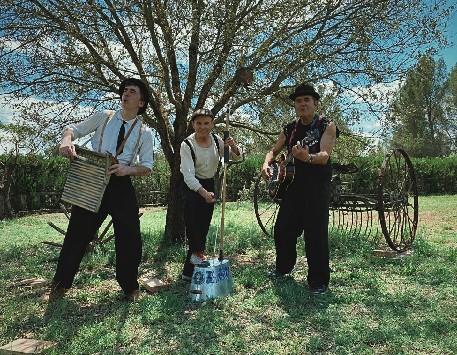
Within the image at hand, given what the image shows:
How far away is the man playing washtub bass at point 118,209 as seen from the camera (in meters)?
4.41

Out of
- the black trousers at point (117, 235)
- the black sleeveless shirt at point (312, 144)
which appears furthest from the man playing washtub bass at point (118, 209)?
the black sleeveless shirt at point (312, 144)

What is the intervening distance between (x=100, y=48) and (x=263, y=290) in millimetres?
4166

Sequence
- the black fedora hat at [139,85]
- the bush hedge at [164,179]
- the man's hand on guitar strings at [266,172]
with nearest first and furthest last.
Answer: the black fedora hat at [139,85]
the man's hand on guitar strings at [266,172]
the bush hedge at [164,179]

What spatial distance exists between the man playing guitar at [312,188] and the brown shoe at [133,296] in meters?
1.65

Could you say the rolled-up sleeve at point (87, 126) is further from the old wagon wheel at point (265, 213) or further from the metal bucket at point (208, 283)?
the old wagon wheel at point (265, 213)

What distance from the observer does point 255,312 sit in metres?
4.07

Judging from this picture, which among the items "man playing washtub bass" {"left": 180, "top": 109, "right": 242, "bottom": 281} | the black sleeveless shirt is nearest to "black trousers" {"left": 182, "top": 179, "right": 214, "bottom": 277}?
"man playing washtub bass" {"left": 180, "top": 109, "right": 242, "bottom": 281}

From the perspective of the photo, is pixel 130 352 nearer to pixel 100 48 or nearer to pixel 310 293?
pixel 310 293

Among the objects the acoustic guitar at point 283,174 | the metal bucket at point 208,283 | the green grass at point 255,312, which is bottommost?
the green grass at point 255,312

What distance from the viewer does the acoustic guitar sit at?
477 cm

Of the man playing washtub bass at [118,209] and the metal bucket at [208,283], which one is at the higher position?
the man playing washtub bass at [118,209]

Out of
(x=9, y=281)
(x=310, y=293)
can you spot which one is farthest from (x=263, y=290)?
(x=9, y=281)

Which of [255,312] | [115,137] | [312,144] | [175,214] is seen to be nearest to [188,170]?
[115,137]

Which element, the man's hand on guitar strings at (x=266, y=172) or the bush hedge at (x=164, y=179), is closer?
the man's hand on guitar strings at (x=266, y=172)
